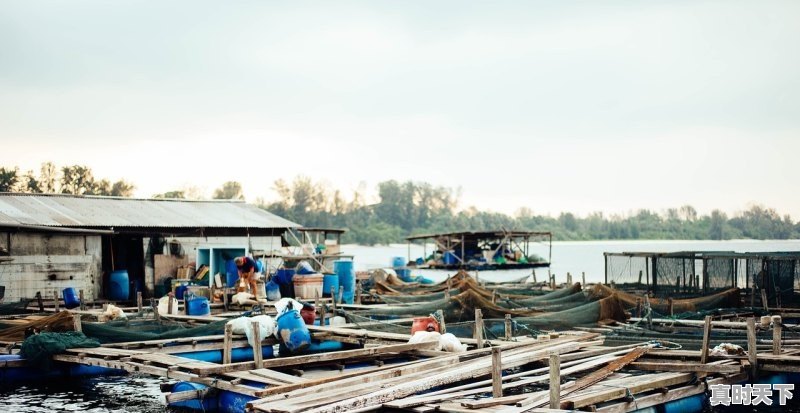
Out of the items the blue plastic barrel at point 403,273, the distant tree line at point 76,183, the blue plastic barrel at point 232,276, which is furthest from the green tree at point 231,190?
the blue plastic barrel at point 232,276

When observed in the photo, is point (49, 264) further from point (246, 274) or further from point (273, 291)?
point (273, 291)

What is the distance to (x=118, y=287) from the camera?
1119 inches

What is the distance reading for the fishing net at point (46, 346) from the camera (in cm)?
1625

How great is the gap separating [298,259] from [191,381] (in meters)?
20.3

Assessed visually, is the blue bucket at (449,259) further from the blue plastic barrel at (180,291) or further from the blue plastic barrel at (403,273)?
the blue plastic barrel at (180,291)

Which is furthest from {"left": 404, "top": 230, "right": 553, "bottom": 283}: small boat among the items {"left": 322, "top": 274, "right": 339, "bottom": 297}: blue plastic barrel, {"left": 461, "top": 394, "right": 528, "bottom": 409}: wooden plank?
{"left": 461, "top": 394, "right": 528, "bottom": 409}: wooden plank

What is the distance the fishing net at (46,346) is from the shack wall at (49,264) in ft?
34.4

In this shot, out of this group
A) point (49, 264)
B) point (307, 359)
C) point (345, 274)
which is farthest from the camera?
point (345, 274)

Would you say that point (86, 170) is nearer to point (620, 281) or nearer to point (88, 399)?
point (620, 281)

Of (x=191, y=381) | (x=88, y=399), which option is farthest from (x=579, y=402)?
(x=88, y=399)

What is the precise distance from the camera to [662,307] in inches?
936

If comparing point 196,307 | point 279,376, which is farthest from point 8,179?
point 279,376

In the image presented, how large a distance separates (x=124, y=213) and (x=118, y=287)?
525cm

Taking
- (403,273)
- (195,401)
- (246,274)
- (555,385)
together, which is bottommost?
(195,401)
